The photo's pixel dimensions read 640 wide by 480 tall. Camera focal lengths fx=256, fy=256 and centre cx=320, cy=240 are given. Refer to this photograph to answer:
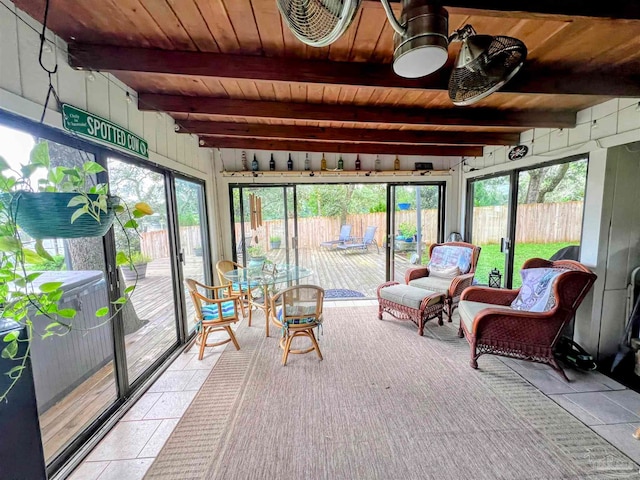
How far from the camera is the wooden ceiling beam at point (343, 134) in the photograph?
2.89 metres

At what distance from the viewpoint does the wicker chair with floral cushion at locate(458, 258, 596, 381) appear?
2107mm

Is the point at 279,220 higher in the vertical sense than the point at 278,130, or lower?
lower

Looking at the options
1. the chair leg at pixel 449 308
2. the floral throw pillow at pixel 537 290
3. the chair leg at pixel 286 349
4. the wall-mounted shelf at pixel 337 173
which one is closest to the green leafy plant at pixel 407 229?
the wall-mounted shelf at pixel 337 173

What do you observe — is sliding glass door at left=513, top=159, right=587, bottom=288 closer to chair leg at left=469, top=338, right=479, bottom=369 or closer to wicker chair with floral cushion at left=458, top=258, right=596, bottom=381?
wicker chair with floral cushion at left=458, top=258, right=596, bottom=381

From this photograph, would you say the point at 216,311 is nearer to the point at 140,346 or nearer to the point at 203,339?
the point at 203,339

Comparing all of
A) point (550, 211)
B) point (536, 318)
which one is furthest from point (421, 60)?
point (550, 211)

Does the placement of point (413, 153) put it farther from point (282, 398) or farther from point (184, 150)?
point (282, 398)

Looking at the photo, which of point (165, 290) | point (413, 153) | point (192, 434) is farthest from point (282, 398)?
point (413, 153)

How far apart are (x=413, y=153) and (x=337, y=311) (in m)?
2.57

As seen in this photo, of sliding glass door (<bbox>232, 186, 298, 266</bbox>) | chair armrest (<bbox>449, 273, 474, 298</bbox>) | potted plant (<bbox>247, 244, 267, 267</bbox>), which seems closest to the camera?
chair armrest (<bbox>449, 273, 474, 298</bbox>)

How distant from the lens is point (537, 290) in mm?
2400

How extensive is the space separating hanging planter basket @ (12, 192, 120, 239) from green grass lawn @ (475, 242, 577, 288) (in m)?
4.02

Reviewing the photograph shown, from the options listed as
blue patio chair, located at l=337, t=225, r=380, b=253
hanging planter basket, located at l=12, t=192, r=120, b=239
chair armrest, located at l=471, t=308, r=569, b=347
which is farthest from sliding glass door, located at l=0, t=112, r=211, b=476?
blue patio chair, located at l=337, t=225, r=380, b=253

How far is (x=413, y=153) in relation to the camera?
3.76 meters
